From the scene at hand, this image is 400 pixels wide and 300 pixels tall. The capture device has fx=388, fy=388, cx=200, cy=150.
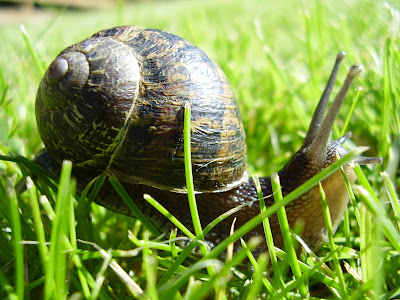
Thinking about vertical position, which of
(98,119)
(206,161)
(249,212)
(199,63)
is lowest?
(249,212)

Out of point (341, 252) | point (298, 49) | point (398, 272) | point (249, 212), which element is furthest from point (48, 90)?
point (298, 49)

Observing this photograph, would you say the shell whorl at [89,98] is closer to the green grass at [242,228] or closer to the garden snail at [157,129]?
the garden snail at [157,129]

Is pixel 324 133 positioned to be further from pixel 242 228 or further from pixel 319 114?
pixel 242 228

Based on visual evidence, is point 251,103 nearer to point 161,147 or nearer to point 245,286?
point 161,147

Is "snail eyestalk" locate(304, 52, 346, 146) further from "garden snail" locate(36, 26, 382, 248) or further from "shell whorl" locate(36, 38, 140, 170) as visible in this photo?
"shell whorl" locate(36, 38, 140, 170)

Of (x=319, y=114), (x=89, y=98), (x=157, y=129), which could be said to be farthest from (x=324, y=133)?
(x=89, y=98)

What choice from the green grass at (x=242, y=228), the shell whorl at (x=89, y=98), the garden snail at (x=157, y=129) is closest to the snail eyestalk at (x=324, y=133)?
the garden snail at (x=157, y=129)
